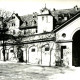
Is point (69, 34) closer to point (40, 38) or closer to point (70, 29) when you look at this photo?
point (70, 29)

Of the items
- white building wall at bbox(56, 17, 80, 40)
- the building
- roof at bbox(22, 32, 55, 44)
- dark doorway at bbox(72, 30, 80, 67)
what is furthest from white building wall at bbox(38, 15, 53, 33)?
dark doorway at bbox(72, 30, 80, 67)

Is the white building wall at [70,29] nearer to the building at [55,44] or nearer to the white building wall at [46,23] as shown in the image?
the building at [55,44]

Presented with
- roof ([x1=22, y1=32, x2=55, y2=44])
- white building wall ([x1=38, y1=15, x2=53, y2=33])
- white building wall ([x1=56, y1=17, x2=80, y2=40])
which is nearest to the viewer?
white building wall ([x1=56, y1=17, x2=80, y2=40])

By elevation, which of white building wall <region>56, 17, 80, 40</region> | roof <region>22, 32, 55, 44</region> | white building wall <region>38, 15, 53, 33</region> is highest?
white building wall <region>38, 15, 53, 33</region>

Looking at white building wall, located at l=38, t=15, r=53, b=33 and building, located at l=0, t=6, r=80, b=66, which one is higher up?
white building wall, located at l=38, t=15, r=53, b=33

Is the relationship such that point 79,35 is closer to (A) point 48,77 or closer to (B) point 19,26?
(A) point 48,77

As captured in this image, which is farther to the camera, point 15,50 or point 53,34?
point 15,50

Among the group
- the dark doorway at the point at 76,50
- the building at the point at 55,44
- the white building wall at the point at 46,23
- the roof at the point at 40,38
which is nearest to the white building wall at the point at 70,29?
the building at the point at 55,44

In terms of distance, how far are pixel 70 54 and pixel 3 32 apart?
10.1 feet

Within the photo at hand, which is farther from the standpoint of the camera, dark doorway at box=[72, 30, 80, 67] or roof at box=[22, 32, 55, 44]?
roof at box=[22, 32, 55, 44]

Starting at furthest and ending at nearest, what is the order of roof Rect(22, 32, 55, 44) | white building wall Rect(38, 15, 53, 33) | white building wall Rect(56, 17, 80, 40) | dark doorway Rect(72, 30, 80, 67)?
white building wall Rect(38, 15, 53, 33) < roof Rect(22, 32, 55, 44) < dark doorway Rect(72, 30, 80, 67) < white building wall Rect(56, 17, 80, 40)

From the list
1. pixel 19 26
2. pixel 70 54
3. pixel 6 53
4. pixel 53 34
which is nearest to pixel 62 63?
pixel 70 54

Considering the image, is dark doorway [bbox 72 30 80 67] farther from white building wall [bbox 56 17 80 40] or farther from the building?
white building wall [bbox 56 17 80 40]

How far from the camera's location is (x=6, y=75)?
6.02 meters
